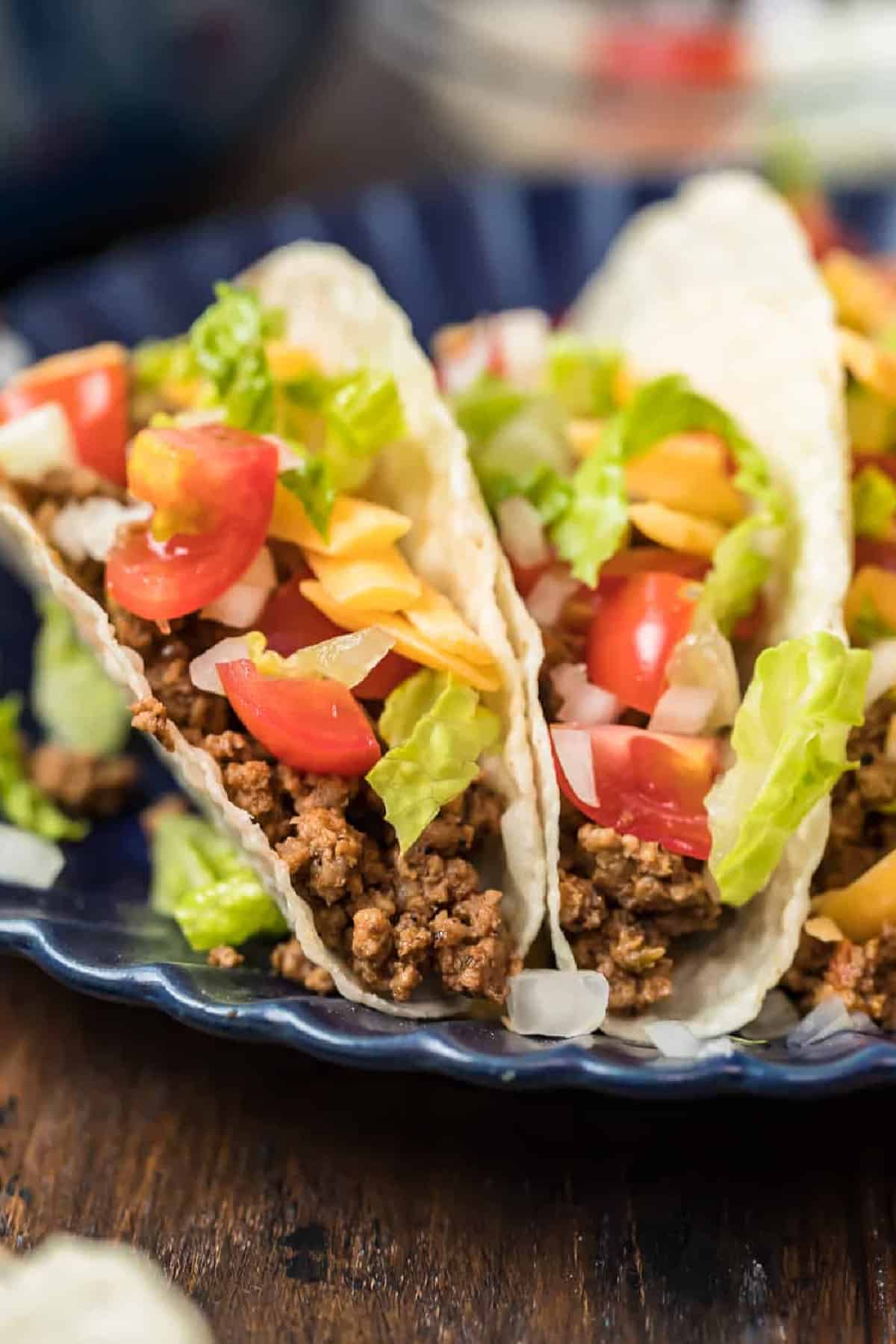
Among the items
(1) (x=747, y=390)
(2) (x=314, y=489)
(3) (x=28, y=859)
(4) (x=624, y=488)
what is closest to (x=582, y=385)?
(1) (x=747, y=390)

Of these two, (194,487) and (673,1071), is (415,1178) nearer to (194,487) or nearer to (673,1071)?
(673,1071)

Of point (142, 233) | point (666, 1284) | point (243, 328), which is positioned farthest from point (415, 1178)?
point (142, 233)

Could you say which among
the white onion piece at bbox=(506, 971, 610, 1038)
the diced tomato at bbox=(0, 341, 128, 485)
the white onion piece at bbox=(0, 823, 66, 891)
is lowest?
the white onion piece at bbox=(0, 823, 66, 891)

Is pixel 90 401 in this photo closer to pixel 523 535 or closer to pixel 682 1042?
pixel 523 535

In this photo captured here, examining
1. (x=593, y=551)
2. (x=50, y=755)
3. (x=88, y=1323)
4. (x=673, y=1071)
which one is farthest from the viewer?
(x=50, y=755)

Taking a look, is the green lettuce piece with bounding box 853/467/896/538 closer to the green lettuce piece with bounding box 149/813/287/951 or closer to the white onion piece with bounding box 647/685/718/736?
the white onion piece with bounding box 647/685/718/736

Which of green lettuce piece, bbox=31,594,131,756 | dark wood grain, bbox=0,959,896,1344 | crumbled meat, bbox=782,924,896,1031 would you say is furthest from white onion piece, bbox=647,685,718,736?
green lettuce piece, bbox=31,594,131,756
